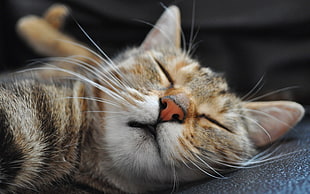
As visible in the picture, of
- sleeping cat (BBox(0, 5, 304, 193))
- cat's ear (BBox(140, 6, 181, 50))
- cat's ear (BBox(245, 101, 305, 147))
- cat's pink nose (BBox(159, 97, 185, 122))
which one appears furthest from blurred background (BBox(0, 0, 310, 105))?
cat's pink nose (BBox(159, 97, 185, 122))

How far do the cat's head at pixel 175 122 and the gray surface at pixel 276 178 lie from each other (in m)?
0.11

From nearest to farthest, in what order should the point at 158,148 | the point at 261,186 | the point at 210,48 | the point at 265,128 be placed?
the point at 261,186
the point at 158,148
the point at 265,128
the point at 210,48

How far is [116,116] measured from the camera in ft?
3.04

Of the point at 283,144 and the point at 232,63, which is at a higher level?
the point at 232,63

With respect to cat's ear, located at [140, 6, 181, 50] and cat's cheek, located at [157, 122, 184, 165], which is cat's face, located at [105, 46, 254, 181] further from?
cat's ear, located at [140, 6, 181, 50]

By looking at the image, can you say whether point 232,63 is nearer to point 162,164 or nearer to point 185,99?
Answer: point 185,99

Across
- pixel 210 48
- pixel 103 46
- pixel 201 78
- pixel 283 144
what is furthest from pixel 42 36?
pixel 283 144

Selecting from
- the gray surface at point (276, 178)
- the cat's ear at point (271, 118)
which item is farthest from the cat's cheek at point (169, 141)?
the cat's ear at point (271, 118)

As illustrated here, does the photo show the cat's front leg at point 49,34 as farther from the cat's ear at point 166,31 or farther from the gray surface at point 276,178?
the gray surface at point 276,178

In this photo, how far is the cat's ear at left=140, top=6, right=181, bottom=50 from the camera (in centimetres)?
123

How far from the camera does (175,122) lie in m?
0.87

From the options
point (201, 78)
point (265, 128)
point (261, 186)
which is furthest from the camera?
point (265, 128)

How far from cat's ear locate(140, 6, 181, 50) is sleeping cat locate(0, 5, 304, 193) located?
5.3 inches

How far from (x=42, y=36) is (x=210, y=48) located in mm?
888
